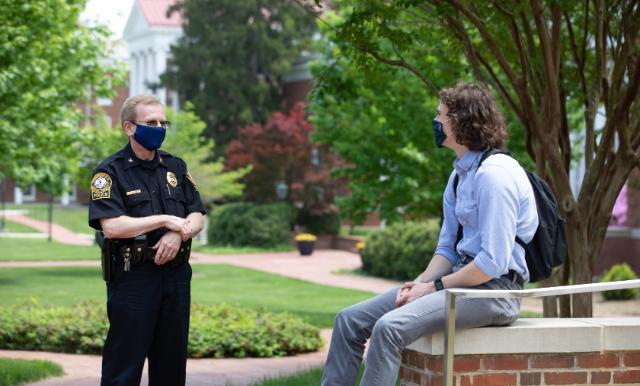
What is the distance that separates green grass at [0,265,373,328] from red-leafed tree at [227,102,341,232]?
11.2 m

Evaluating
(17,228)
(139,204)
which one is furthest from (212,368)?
(17,228)

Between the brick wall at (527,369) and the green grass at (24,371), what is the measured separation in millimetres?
4210

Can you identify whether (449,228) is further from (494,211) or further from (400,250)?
(400,250)

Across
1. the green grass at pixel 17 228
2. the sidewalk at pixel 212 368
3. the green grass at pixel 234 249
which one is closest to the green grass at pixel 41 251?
the green grass at pixel 234 249

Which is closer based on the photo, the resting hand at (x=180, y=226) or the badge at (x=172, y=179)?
the resting hand at (x=180, y=226)

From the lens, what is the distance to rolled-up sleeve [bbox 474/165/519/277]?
14.8 feet

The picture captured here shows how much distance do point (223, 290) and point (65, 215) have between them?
31.1 m

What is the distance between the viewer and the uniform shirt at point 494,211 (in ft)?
14.8

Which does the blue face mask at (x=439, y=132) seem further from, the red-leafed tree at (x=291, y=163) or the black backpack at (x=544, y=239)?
the red-leafed tree at (x=291, y=163)

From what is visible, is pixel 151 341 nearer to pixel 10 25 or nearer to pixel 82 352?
pixel 82 352

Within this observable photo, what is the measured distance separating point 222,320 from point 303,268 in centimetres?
1801

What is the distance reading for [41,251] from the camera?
33.9 metres

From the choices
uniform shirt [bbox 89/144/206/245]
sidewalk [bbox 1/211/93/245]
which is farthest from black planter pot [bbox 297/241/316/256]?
uniform shirt [bbox 89/144/206/245]

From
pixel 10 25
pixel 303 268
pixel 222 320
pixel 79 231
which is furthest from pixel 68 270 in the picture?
pixel 79 231
